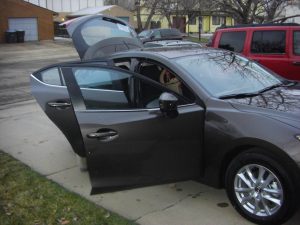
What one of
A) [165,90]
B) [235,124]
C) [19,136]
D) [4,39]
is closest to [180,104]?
[165,90]

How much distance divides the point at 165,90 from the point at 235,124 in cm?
79

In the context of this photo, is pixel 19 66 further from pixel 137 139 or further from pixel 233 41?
pixel 137 139

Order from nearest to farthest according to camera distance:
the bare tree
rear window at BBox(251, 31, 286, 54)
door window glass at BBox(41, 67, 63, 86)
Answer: door window glass at BBox(41, 67, 63, 86), rear window at BBox(251, 31, 286, 54), the bare tree

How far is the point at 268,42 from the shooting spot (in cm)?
857

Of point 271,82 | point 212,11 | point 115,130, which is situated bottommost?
point 115,130

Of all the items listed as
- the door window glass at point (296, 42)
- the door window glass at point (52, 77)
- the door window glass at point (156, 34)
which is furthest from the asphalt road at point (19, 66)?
the door window glass at point (296, 42)

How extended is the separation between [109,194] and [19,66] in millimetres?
18616

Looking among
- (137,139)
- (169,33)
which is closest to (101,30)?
(137,139)

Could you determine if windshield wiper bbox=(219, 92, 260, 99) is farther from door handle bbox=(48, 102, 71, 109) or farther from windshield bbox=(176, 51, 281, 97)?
door handle bbox=(48, 102, 71, 109)

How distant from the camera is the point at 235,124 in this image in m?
3.96

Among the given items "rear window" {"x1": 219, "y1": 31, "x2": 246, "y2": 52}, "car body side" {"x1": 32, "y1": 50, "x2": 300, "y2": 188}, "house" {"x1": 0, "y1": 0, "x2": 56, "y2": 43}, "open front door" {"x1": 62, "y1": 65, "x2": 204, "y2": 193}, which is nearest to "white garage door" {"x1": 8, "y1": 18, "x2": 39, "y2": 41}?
"house" {"x1": 0, "y1": 0, "x2": 56, "y2": 43}

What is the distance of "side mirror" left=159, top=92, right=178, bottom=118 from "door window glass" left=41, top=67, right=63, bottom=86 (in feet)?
6.16

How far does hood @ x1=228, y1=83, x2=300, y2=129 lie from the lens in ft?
12.4

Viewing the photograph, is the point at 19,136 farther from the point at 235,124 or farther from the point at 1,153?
the point at 235,124
